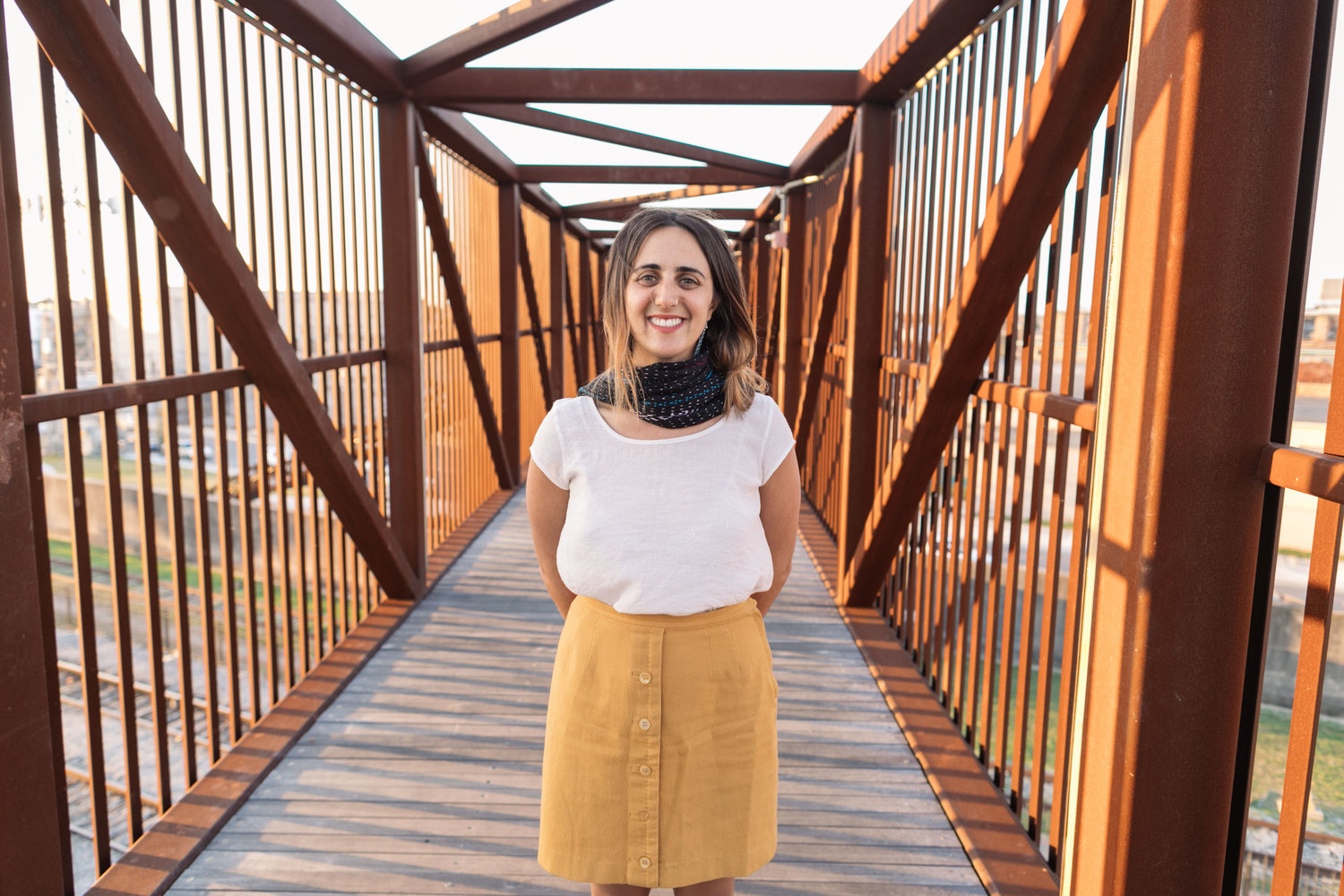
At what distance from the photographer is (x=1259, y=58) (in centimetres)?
150

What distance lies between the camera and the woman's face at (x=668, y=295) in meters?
1.82

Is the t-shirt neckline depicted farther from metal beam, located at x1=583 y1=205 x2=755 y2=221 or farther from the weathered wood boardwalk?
metal beam, located at x1=583 y1=205 x2=755 y2=221

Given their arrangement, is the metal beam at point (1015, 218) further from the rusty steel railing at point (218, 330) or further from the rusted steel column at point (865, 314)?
the rusty steel railing at point (218, 330)

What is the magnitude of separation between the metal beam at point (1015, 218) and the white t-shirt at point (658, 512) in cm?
156

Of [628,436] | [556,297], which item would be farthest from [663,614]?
[556,297]

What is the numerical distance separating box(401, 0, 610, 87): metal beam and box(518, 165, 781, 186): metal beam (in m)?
3.37

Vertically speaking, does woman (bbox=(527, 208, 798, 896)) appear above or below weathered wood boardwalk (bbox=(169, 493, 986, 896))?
above

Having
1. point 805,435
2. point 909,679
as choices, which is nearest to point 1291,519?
point 805,435

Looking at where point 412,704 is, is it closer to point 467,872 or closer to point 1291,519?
point 467,872

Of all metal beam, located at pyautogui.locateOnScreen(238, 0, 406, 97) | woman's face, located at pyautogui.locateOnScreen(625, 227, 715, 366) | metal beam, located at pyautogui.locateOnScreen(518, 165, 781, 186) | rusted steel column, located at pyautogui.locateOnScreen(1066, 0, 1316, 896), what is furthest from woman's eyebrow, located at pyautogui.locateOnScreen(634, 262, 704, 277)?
metal beam, located at pyautogui.locateOnScreen(518, 165, 781, 186)

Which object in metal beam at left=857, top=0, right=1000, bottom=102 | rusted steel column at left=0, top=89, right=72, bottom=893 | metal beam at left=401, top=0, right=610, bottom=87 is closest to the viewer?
rusted steel column at left=0, top=89, right=72, bottom=893

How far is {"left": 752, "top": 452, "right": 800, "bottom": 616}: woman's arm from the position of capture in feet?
6.24

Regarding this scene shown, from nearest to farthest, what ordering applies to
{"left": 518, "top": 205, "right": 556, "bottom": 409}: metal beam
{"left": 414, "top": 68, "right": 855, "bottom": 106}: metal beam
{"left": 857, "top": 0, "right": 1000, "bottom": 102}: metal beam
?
1. {"left": 857, "top": 0, "right": 1000, "bottom": 102}: metal beam
2. {"left": 414, "top": 68, "right": 855, "bottom": 106}: metal beam
3. {"left": 518, "top": 205, "right": 556, "bottom": 409}: metal beam

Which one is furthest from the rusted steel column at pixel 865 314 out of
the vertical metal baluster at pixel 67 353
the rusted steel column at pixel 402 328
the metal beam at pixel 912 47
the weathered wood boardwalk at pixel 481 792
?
the vertical metal baluster at pixel 67 353
